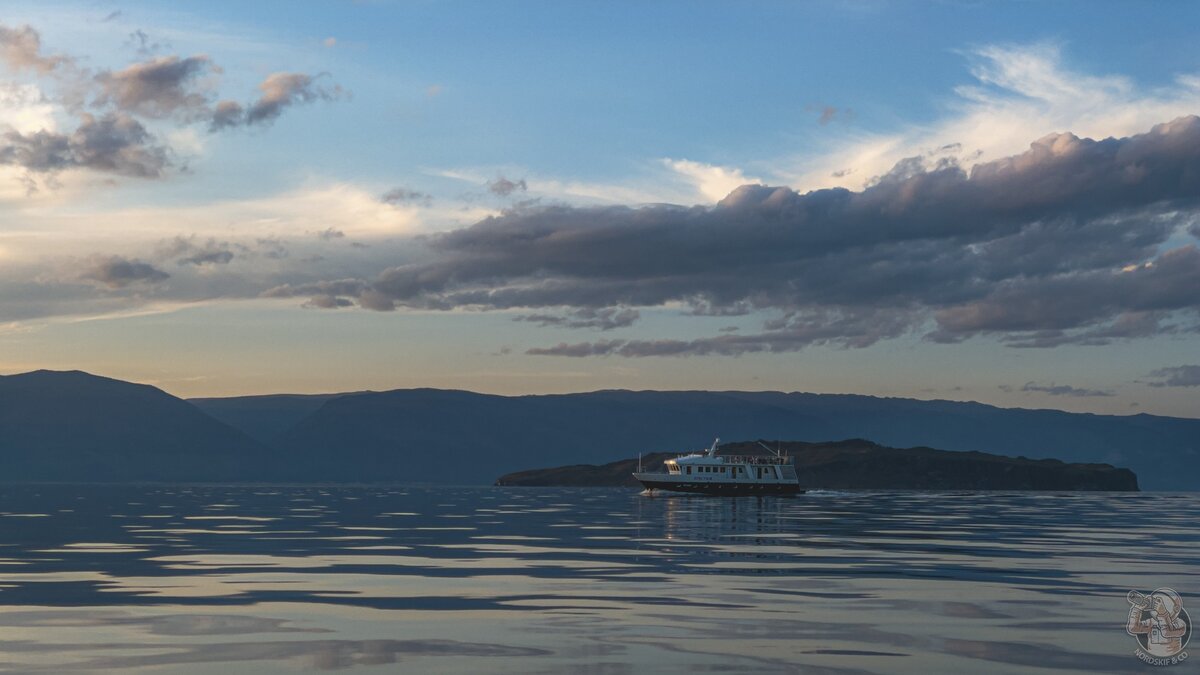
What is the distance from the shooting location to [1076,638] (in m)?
36.9

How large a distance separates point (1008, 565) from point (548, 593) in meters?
25.7

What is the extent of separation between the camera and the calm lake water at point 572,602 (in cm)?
3300

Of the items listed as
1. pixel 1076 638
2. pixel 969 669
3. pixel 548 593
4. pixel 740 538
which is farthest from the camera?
pixel 740 538

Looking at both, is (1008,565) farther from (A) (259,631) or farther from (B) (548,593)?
(A) (259,631)

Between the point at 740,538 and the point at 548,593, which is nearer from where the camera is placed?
the point at 548,593

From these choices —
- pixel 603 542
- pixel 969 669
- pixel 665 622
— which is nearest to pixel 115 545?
pixel 603 542

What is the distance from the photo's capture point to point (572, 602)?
44406 mm

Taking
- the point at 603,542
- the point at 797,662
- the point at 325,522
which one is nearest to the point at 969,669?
the point at 797,662

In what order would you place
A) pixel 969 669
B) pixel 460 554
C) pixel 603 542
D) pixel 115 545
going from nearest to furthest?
pixel 969 669 → pixel 460 554 → pixel 115 545 → pixel 603 542

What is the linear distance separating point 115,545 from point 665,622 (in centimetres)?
4590

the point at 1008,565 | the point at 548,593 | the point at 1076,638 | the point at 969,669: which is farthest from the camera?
the point at 1008,565

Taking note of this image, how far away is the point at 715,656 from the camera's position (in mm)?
33094

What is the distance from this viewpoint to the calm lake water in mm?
33000

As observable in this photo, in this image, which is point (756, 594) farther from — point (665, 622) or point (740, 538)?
point (740, 538)
